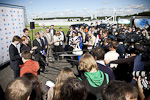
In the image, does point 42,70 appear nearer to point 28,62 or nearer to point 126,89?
point 28,62

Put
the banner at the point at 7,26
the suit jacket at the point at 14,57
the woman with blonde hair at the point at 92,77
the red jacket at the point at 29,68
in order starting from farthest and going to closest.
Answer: the banner at the point at 7,26 < the suit jacket at the point at 14,57 < the red jacket at the point at 29,68 < the woman with blonde hair at the point at 92,77

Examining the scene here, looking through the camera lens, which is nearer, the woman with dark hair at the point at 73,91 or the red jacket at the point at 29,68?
the woman with dark hair at the point at 73,91

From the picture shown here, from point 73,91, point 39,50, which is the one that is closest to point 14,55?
point 39,50

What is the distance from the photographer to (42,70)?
666 cm

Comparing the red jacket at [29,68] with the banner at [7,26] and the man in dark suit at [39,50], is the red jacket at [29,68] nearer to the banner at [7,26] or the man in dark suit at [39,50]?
the man in dark suit at [39,50]

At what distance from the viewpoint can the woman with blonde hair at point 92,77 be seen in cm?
230

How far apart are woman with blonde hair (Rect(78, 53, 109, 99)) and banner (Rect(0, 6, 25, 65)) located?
18.6 ft

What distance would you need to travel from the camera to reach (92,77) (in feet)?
7.89

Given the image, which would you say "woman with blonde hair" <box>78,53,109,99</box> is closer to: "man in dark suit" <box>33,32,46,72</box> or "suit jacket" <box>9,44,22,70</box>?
"suit jacket" <box>9,44,22,70</box>

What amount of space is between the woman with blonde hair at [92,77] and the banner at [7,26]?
5.68 m

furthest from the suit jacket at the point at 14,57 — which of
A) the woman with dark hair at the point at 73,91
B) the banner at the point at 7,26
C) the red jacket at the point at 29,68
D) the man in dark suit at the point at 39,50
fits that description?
the woman with dark hair at the point at 73,91

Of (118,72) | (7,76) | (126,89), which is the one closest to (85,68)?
(126,89)

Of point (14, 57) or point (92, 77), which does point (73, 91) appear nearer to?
point (92, 77)

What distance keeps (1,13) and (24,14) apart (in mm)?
2169
